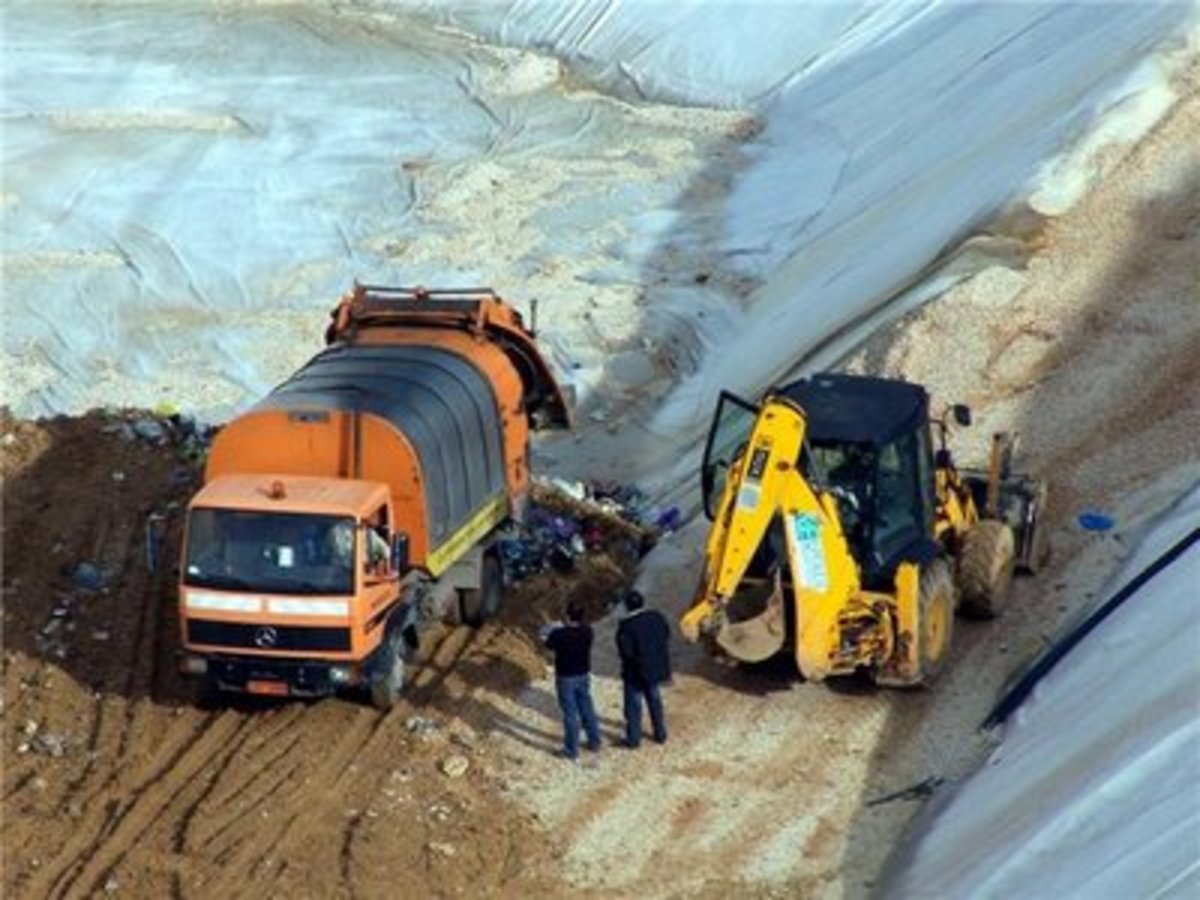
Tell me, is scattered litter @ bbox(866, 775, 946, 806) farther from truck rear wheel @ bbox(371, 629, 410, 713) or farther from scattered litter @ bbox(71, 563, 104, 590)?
scattered litter @ bbox(71, 563, 104, 590)

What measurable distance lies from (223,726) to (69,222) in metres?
16.3

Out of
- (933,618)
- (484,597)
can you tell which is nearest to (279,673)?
(484,597)

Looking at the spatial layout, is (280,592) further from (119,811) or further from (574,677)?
(574,677)

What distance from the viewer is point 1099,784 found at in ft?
53.0

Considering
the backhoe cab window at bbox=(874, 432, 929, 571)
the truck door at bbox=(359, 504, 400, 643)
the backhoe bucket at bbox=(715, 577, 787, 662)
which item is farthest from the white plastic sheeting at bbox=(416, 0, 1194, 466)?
the backhoe bucket at bbox=(715, 577, 787, 662)

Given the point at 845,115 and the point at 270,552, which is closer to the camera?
the point at 270,552

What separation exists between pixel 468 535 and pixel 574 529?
2.69 metres

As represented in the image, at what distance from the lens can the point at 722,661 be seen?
20.3m

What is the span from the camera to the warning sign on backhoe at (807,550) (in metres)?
18.9

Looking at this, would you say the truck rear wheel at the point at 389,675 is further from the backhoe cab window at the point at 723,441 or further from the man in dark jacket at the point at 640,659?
the backhoe cab window at the point at 723,441

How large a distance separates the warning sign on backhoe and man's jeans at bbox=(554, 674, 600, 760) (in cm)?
190

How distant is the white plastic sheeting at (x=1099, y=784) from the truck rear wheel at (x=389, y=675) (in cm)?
498

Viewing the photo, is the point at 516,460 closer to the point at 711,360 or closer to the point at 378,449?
the point at 378,449

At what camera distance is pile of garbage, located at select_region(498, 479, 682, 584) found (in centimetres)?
2359
